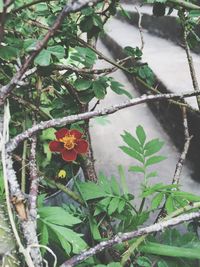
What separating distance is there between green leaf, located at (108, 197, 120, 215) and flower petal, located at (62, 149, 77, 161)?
0.51ft

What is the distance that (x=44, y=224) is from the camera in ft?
2.43

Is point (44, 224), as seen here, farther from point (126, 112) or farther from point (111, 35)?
point (111, 35)

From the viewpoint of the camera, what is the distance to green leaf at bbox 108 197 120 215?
91 centimetres

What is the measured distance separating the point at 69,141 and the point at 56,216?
21 centimetres

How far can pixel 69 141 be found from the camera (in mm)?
895

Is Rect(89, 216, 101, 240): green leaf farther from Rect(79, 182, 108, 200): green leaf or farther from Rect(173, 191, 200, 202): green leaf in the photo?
Rect(173, 191, 200, 202): green leaf

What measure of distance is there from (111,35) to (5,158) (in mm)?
4055

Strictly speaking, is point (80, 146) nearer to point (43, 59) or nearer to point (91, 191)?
point (91, 191)

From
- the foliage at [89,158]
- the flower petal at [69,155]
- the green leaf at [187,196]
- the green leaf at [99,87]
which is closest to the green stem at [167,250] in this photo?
the foliage at [89,158]

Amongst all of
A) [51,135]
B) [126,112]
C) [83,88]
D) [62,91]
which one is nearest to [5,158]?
[83,88]

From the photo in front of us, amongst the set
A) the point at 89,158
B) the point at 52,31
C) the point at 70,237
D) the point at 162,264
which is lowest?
the point at 162,264

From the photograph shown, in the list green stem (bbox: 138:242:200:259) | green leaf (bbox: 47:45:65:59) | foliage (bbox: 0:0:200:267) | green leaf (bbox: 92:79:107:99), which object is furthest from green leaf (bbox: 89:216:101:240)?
green leaf (bbox: 47:45:65:59)

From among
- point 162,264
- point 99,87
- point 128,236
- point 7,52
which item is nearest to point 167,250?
point 162,264

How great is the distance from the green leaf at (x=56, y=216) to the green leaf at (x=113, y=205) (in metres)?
0.18
